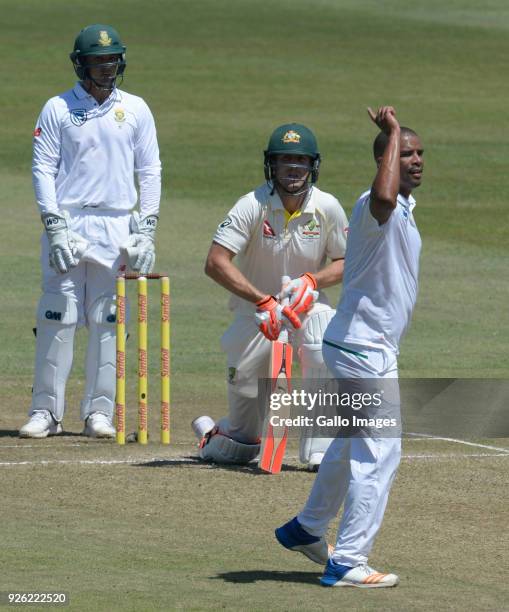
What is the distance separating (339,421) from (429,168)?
20.2m

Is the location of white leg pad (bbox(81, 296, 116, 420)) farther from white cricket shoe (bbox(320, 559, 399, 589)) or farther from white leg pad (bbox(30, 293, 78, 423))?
white cricket shoe (bbox(320, 559, 399, 589))

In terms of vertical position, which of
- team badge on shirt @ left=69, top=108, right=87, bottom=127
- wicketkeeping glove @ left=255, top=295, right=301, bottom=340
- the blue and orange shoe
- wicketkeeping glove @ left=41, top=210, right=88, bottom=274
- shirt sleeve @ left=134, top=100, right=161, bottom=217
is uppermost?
team badge on shirt @ left=69, top=108, right=87, bottom=127

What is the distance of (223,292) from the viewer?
1630 centimetres

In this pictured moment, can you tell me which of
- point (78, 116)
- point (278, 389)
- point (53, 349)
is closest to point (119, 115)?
point (78, 116)

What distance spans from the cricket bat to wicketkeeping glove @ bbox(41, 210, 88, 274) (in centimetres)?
149

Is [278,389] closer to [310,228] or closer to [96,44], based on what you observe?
[310,228]

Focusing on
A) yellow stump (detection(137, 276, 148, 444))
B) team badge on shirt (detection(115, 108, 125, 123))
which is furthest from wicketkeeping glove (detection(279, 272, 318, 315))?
team badge on shirt (detection(115, 108, 125, 123))

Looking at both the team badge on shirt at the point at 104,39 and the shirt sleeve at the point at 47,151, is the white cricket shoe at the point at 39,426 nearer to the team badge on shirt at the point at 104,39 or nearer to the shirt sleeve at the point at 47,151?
the shirt sleeve at the point at 47,151

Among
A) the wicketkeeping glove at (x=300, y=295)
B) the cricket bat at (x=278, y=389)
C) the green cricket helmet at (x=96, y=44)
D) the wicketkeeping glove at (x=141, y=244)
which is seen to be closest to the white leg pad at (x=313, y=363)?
the cricket bat at (x=278, y=389)

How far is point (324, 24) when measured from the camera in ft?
149

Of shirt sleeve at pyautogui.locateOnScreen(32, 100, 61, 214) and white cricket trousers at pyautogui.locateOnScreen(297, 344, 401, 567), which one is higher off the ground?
shirt sleeve at pyautogui.locateOnScreen(32, 100, 61, 214)

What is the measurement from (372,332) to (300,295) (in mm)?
2191

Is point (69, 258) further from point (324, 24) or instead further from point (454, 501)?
point (324, 24)

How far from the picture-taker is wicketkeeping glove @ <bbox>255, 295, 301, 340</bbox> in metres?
8.41
